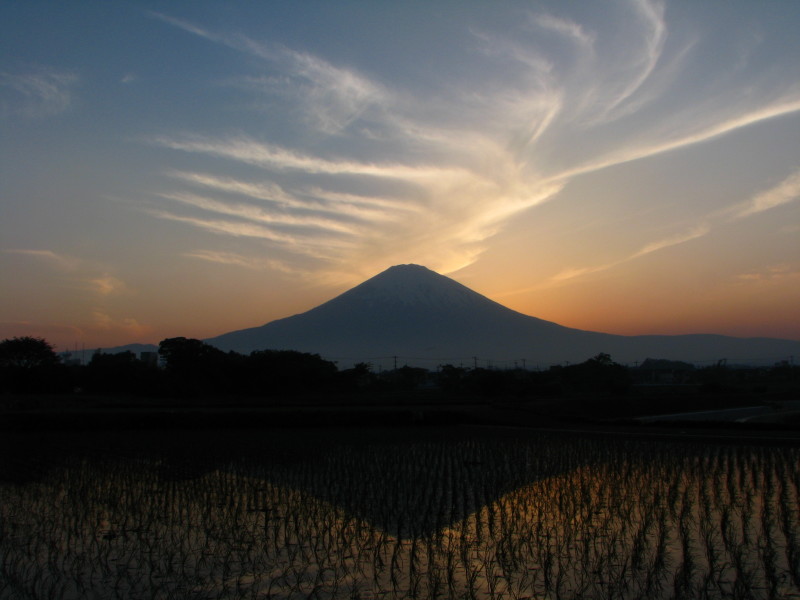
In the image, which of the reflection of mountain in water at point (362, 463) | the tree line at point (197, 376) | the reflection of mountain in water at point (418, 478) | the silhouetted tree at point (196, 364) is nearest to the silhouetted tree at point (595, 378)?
the tree line at point (197, 376)

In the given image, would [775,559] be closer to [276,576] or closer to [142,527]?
[276,576]

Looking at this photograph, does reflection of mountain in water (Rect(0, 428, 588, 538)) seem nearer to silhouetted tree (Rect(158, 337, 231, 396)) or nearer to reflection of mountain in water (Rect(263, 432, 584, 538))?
reflection of mountain in water (Rect(263, 432, 584, 538))

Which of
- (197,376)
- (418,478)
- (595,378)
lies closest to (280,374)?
(197,376)

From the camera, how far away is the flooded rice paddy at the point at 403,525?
541 centimetres

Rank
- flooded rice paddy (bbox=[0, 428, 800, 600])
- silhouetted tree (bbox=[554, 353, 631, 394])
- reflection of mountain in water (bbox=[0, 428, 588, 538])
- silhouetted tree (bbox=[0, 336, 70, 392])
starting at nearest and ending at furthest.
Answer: flooded rice paddy (bbox=[0, 428, 800, 600])
reflection of mountain in water (bbox=[0, 428, 588, 538])
silhouetted tree (bbox=[0, 336, 70, 392])
silhouetted tree (bbox=[554, 353, 631, 394])

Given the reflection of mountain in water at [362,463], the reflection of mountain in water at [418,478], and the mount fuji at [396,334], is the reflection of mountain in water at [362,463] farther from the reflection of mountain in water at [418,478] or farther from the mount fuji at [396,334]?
the mount fuji at [396,334]

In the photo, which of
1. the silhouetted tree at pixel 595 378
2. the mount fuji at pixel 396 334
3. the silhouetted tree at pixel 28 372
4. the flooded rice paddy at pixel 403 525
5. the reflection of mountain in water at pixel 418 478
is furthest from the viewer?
the mount fuji at pixel 396 334

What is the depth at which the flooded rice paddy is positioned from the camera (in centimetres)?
541

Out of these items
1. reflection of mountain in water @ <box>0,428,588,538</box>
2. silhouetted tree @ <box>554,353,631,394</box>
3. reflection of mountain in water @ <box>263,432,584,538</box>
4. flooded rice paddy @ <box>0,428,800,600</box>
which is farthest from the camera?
silhouetted tree @ <box>554,353,631,394</box>

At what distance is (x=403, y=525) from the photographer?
7414 millimetres

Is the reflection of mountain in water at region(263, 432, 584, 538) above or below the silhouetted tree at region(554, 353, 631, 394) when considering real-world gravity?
below

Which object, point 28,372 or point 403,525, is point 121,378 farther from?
point 403,525

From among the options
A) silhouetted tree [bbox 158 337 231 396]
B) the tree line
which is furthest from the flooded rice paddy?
silhouetted tree [bbox 158 337 231 396]

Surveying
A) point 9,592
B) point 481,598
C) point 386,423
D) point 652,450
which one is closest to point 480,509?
point 481,598
